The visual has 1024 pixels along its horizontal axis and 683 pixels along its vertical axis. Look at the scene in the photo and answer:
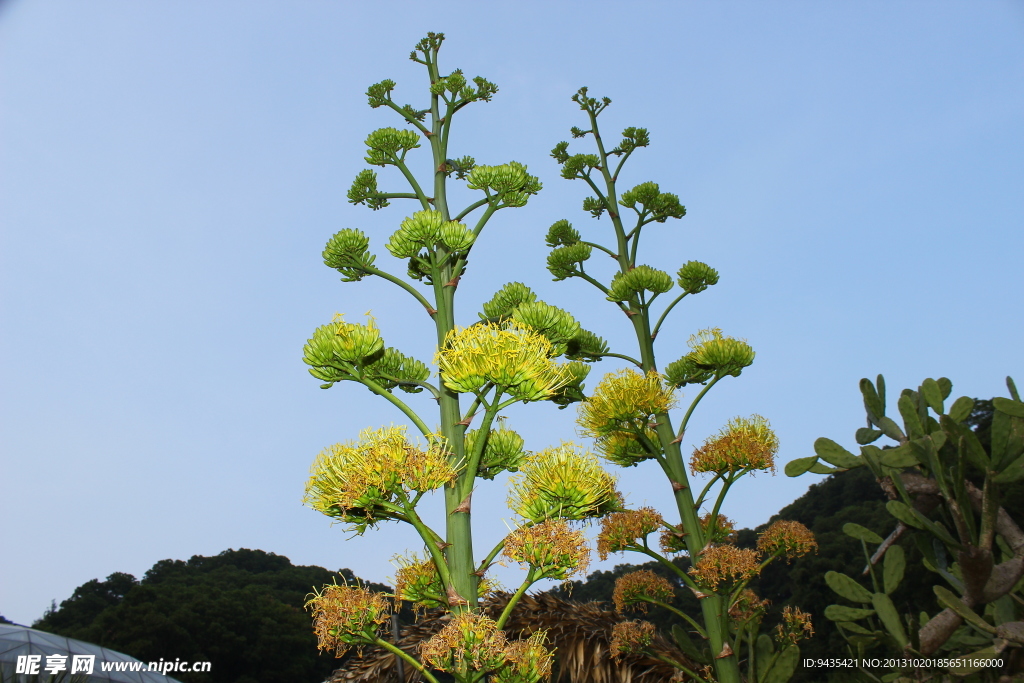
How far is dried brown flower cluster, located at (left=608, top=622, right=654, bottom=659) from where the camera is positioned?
21.5 ft

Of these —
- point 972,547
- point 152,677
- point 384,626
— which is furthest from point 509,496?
point 152,677

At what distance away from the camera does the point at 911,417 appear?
2844 mm

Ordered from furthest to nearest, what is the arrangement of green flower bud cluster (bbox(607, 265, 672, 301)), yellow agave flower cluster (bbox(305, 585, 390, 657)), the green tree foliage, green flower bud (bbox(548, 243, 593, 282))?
the green tree foliage, green flower bud (bbox(548, 243, 593, 282)), green flower bud cluster (bbox(607, 265, 672, 301)), yellow agave flower cluster (bbox(305, 585, 390, 657))

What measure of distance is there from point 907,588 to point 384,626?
76.4ft

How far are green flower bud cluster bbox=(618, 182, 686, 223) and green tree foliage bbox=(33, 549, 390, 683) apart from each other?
29474 mm

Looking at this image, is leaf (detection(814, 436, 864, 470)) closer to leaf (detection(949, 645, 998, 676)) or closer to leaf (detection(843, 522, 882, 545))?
leaf (detection(843, 522, 882, 545))

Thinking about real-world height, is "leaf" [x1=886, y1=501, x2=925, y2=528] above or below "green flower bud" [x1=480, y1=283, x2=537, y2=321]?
below

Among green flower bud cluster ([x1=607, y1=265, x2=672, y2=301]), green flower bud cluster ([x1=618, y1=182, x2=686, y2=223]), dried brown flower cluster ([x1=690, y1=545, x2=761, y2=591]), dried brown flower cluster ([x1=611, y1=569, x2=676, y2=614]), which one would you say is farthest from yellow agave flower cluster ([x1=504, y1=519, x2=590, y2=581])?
green flower bud cluster ([x1=618, y1=182, x2=686, y2=223])

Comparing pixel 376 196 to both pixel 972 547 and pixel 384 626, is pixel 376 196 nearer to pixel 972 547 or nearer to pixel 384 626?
pixel 384 626

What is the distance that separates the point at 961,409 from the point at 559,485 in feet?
6.51

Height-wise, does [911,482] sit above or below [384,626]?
above

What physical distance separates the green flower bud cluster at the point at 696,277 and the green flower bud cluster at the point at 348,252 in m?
4.46

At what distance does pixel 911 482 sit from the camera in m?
2.62

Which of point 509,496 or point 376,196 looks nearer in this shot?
point 509,496
